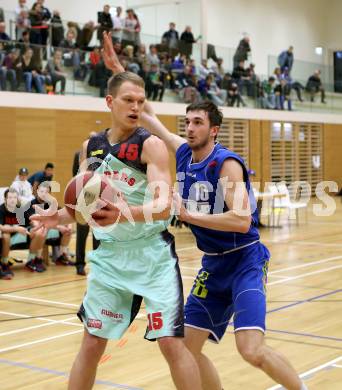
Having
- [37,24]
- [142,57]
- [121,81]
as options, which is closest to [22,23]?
[37,24]

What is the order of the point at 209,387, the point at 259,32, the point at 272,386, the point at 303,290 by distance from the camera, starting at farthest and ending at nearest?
1. the point at 259,32
2. the point at 303,290
3. the point at 272,386
4. the point at 209,387

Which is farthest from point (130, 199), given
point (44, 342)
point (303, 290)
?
point (303, 290)

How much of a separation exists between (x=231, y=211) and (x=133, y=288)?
78 cm

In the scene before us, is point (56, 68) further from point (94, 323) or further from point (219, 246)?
point (94, 323)

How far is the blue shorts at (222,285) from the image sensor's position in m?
4.46

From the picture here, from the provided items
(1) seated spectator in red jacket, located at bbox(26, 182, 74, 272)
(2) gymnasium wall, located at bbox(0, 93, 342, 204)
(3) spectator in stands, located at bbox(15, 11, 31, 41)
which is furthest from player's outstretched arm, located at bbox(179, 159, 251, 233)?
(3) spectator in stands, located at bbox(15, 11, 31, 41)

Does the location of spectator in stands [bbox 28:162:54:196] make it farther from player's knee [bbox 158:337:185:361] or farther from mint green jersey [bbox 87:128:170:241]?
player's knee [bbox 158:337:185:361]

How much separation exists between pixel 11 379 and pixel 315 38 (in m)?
31.6

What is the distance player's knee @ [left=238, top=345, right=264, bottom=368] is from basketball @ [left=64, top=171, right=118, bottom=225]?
1.21 meters

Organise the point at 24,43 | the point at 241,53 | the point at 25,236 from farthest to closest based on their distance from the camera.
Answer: the point at 241,53
the point at 24,43
the point at 25,236

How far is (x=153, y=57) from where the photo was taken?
68.9 feet

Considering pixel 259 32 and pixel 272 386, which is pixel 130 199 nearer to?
pixel 272 386

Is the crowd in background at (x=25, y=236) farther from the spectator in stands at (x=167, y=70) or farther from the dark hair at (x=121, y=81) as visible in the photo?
the spectator in stands at (x=167, y=70)

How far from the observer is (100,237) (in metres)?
4.24
